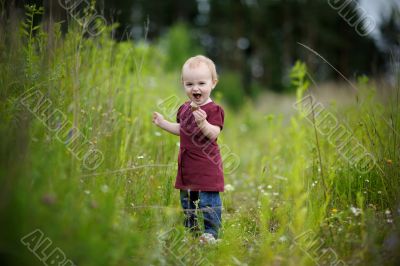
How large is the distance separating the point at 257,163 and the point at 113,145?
109 inches

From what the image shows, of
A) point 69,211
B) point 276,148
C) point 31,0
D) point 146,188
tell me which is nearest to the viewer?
point 69,211

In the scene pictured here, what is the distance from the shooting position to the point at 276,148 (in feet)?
17.9

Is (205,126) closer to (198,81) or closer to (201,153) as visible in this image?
(201,153)

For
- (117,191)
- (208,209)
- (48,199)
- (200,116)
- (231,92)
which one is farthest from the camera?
(231,92)

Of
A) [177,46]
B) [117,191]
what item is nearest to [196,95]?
[117,191]

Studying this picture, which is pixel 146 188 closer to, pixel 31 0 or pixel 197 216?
pixel 197 216

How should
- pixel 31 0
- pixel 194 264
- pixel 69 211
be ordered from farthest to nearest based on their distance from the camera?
pixel 31 0
pixel 194 264
pixel 69 211

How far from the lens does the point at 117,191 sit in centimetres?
240

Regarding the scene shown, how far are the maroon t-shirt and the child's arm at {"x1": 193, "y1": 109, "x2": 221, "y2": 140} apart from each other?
59 mm

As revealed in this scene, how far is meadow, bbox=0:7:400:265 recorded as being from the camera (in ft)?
6.00

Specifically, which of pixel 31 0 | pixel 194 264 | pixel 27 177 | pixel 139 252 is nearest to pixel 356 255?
pixel 194 264

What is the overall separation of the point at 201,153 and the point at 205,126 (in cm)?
22

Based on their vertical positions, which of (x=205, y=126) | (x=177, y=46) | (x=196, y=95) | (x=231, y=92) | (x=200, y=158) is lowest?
(x=200, y=158)

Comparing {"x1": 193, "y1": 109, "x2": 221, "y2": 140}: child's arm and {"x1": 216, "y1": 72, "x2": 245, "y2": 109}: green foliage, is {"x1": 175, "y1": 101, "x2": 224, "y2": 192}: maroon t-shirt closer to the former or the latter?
{"x1": 193, "y1": 109, "x2": 221, "y2": 140}: child's arm
